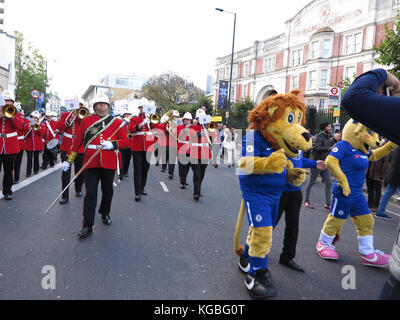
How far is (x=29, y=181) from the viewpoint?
9234 mm

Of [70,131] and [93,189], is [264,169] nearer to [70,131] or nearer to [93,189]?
[93,189]

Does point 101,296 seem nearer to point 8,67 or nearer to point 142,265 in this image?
point 142,265

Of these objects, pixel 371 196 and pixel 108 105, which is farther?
pixel 371 196

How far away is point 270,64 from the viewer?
1698 inches

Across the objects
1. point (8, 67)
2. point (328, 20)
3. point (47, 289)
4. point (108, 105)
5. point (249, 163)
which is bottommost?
point (47, 289)

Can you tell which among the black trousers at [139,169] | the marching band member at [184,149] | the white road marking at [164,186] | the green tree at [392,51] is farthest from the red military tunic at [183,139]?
the green tree at [392,51]

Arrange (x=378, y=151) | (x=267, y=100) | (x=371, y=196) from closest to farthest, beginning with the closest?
(x=267, y=100), (x=378, y=151), (x=371, y=196)

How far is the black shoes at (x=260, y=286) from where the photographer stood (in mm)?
3303

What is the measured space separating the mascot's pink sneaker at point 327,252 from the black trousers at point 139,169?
164 inches

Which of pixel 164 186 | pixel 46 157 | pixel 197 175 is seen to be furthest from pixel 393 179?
pixel 46 157

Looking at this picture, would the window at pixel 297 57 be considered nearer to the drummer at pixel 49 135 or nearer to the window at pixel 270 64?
the window at pixel 270 64

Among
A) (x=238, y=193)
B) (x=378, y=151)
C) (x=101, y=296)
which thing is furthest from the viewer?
(x=238, y=193)

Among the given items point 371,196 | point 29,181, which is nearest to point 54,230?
point 29,181

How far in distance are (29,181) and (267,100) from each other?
7.81m
